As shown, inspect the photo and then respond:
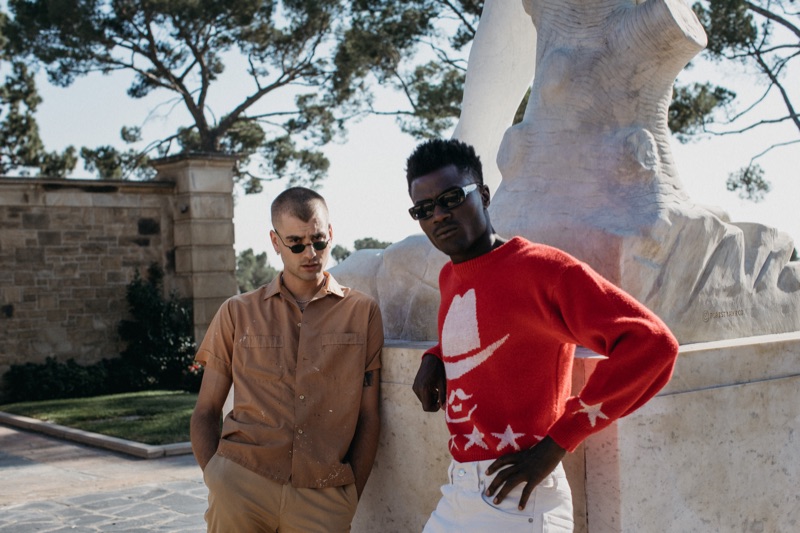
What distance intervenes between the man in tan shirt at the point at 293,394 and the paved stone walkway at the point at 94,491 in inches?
97.9

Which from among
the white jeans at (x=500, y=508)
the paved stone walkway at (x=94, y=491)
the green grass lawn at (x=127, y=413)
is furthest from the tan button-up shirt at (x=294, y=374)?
the green grass lawn at (x=127, y=413)

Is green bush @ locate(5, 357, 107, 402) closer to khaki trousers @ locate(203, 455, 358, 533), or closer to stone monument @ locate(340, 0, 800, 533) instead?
stone monument @ locate(340, 0, 800, 533)

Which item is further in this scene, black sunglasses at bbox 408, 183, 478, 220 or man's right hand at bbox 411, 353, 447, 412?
man's right hand at bbox 411, 353, 447, 412

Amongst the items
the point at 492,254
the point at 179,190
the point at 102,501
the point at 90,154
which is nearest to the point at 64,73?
the point at 90,154

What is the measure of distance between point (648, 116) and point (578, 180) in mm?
352

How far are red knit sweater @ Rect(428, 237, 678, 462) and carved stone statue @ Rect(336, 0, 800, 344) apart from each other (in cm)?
82

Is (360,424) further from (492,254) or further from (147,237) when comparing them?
(147,237)

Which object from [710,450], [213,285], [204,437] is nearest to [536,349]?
[710,450]

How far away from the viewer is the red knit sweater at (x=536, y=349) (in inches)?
77.3

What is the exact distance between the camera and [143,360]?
14.4 m

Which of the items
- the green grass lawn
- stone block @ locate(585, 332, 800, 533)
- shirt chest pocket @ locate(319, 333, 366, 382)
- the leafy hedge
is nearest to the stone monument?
stone block @ locate(585, 332, 800, 533)

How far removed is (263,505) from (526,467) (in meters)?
1.18

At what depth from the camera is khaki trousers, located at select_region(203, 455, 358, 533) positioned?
9.71 ft

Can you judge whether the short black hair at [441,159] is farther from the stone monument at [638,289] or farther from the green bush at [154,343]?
the green bush at [154,343]
